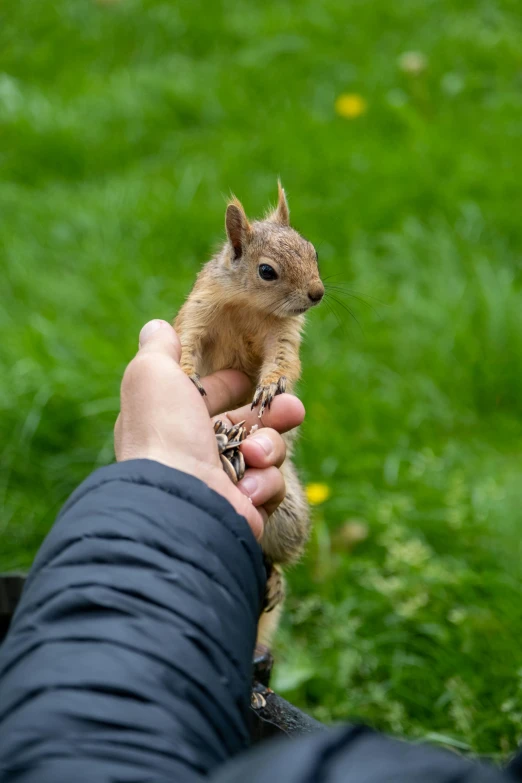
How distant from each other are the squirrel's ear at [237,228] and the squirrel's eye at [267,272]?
86mm

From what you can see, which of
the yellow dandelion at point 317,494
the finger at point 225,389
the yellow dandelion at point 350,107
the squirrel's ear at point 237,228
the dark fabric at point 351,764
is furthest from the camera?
the yellow dandelion at point 350,107

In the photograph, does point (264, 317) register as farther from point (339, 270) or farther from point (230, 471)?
point (339, 270)

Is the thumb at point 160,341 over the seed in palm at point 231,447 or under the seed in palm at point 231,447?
over

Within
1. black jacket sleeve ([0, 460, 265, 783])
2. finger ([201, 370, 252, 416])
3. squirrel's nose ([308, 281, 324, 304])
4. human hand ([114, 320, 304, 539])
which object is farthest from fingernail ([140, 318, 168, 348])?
black jacket sleeve ([0, 460, 265, 783])

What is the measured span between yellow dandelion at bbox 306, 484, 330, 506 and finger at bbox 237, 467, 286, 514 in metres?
0.78

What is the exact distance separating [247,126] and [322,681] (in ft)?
7.17

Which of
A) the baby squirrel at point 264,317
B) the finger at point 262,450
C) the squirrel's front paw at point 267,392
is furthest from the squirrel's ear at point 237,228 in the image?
the finger at point 262,450

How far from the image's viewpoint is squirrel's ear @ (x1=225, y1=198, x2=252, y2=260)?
60.6 inches

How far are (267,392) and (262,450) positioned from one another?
147mm

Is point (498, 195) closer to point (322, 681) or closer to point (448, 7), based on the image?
point (448, 7)

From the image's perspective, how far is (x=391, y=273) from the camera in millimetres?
2740

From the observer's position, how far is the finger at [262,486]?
118 cm

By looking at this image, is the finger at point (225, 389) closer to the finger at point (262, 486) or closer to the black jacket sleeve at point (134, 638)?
the finger at point (262, 486)

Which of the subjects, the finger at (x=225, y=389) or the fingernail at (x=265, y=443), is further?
the finger at (x=225, y=389)
